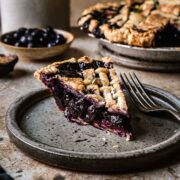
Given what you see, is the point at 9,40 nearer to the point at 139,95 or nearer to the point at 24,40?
the point at 24,40

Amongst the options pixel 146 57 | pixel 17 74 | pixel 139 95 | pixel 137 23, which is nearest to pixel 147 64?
pixel 146 57

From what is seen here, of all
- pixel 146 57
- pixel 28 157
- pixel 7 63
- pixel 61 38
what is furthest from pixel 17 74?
pixel 28 157

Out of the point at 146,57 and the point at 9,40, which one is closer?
the point at 146,57

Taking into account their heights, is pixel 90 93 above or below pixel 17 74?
above

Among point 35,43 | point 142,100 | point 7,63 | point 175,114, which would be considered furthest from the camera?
point 35,43

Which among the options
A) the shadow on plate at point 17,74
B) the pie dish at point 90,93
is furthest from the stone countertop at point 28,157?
the pie dish at point 90,93

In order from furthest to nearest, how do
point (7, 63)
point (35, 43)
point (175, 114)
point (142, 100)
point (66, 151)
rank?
point (35, 43), point (7, 63), point (142, 100), point (175, 114), point (66, 151)

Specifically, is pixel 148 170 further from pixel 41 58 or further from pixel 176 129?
pixel 41 58

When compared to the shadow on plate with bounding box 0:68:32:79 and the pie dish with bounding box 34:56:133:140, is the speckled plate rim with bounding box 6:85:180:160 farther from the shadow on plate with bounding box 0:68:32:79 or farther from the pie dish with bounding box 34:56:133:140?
the shadow on plate with bounding box 0:68:32:79
